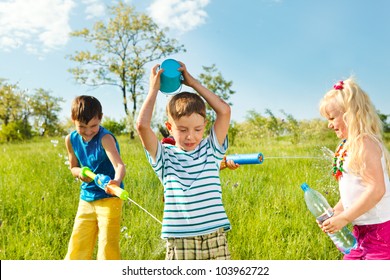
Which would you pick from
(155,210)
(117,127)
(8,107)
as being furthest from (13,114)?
(155,210)

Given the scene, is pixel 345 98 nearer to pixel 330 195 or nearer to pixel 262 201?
pixel 262 201

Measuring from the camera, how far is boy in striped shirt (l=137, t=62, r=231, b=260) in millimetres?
2203

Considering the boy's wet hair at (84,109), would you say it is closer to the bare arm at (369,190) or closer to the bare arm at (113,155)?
the bare arm at (113,155)

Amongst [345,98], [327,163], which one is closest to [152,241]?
[345,98]

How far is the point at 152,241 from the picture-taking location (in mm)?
3342

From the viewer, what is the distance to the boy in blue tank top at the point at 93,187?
2.80 m

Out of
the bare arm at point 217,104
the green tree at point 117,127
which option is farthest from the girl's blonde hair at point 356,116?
the green tree at point 117,127

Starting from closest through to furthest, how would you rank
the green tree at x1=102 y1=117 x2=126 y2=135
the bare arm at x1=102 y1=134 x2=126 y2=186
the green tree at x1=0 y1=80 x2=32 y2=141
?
the bare arm at x1=102 y1=134 x2=126 y2=186
the green tree at x1=102 y1=117 x2=126 y2=135
the green tree at x1=0 y1=80 x2=32 y2=141

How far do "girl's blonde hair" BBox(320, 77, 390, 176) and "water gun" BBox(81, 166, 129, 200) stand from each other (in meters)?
1.09

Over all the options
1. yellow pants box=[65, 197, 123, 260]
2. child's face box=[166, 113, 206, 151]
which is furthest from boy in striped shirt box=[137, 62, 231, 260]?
yellow pants box=[65, 197, 123, 260]

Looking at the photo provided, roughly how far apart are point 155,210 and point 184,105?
1727 mm

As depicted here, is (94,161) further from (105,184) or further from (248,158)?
(248,158)

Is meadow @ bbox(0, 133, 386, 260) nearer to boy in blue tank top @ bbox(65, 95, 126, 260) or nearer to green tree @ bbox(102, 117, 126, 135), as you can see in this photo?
boy in blue tank top @ bbox(65, 95, 126, 260)

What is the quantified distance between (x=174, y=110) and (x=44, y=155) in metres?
3.73
